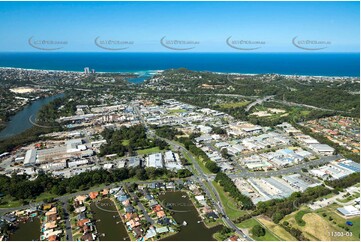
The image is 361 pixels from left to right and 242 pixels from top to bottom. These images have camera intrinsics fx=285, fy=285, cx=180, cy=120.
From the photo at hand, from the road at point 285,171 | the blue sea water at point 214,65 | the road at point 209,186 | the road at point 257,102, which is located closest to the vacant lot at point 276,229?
the road at point 209,186

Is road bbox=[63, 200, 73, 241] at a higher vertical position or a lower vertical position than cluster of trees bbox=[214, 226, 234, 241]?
lower

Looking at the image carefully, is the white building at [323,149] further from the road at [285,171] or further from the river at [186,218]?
the river at [186,218]

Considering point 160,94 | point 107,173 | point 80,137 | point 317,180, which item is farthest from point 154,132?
point 160,94

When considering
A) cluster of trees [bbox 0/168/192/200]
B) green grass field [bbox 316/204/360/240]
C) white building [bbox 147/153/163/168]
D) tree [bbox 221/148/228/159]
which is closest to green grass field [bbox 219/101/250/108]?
tree [bbox 221/148/228/159]

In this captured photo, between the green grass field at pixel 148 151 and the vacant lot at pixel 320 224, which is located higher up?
the green grass field at pixel 148 151

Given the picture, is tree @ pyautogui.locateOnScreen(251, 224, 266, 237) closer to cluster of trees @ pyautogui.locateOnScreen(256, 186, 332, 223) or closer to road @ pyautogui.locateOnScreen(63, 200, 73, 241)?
cluster of trees @ pyautogui.locateOnScreen(256, 186, 332, 223)
